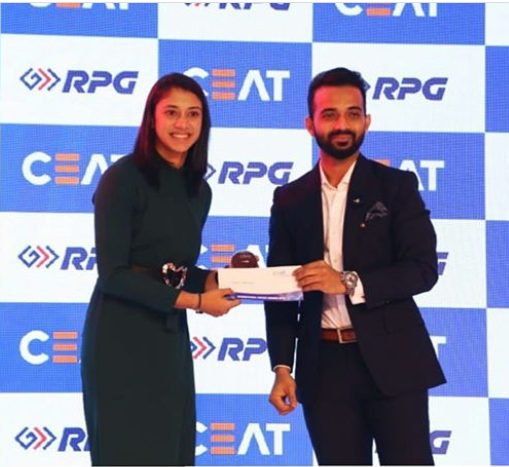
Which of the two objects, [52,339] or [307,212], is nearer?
[307,212]

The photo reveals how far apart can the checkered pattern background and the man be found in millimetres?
1512

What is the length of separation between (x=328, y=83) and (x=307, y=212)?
0.44 m

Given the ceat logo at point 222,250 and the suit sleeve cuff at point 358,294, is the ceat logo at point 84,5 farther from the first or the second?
the suit sleeve cuff at point 358,294

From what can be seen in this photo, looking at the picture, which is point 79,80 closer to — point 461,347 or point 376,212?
point 376,212

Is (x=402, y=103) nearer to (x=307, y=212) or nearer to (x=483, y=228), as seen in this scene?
(x=483, y=228)

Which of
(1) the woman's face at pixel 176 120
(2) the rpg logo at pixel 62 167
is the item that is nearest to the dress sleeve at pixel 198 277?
(1) the woman's face at pixel 176 120

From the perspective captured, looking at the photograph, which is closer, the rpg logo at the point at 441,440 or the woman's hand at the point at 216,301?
the woman's hand at the point at 216,301

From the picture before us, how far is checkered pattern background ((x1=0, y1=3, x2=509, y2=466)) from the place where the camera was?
14.9 feet

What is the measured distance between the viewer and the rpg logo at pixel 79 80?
14.9 ft

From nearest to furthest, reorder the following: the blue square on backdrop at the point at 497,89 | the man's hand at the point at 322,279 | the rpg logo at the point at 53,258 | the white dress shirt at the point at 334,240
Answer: the man's hand at the point at 322,279 < the white dress shirt at the point at 334,240 < the rpg logo at the point at 53,258 < the blue square on backdrop at the point at 497,89

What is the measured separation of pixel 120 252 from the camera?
289 centimetres

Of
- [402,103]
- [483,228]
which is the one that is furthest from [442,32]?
[483,228]

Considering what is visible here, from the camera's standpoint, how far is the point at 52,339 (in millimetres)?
4562

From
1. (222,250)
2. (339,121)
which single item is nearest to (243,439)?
(222,250)
